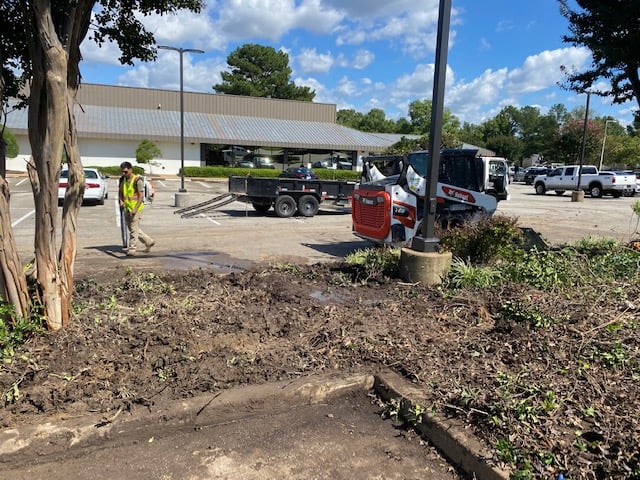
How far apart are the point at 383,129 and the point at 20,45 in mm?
97254

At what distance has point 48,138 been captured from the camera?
3.96 meters

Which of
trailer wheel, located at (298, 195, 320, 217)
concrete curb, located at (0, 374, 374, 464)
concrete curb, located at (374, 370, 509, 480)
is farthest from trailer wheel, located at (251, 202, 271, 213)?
concrete curb, located at (374, 370, 509, 480)

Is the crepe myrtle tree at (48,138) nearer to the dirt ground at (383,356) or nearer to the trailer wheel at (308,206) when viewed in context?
the dirt ground at (383,356)

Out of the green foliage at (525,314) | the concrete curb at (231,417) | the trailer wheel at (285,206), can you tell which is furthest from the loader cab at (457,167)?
the trailer wheel at (285,206)

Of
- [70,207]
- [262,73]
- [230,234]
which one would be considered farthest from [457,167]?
[262,73]

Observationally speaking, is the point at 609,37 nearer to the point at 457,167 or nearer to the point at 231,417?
the point at 457,167

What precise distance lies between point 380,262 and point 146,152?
121 feet

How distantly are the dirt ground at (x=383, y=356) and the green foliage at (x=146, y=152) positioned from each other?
36.4m

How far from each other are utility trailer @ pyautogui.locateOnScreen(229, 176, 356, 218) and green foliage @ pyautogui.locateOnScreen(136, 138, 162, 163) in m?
25.2

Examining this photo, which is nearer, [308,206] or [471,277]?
A: [471,277]

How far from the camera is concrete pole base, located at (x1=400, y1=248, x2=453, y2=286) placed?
6227 millimetres

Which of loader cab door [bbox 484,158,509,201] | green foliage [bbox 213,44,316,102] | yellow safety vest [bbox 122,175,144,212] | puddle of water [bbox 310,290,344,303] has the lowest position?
puddle of water [bbox 310,290,344,303]

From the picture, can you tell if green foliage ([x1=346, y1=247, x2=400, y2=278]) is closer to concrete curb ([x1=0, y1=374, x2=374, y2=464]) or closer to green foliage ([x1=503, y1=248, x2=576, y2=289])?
green foliage ([x1=503, y1=248, x2=576, y2=289])

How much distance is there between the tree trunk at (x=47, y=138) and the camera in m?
3.79
